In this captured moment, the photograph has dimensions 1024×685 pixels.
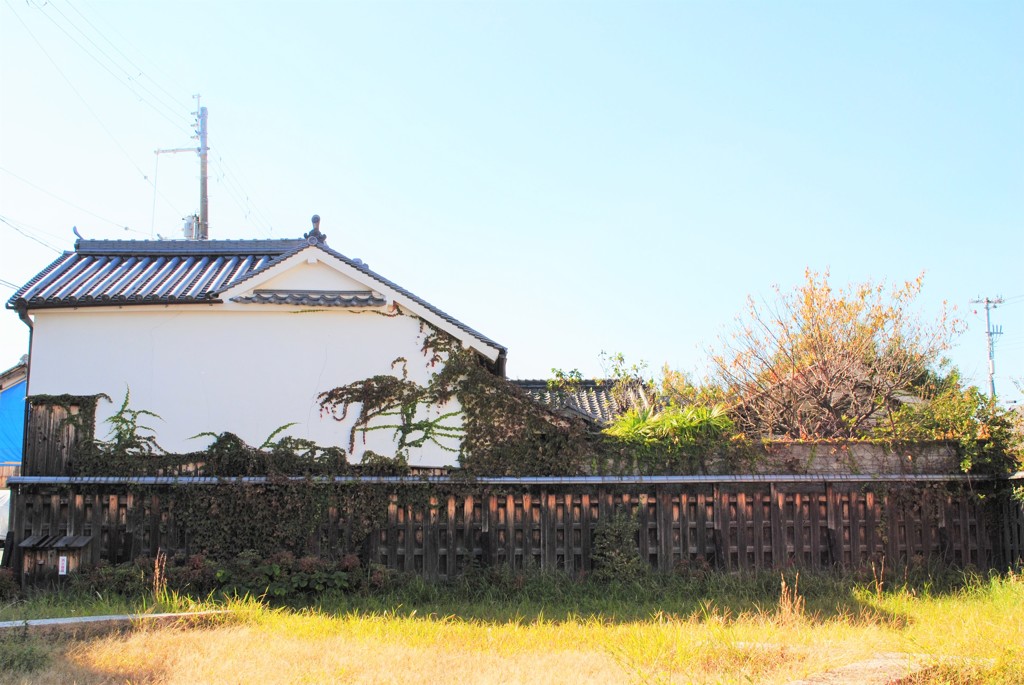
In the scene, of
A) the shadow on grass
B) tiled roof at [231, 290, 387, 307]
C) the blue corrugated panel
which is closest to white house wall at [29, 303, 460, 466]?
tiled roof at [231, 290, 387, 307]

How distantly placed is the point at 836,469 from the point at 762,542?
1444 millimetres

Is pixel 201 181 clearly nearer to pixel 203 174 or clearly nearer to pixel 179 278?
pixel 203 174

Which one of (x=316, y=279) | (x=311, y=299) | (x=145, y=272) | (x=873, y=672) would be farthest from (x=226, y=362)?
(x=873, y=672)

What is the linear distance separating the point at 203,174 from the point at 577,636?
17860 mm

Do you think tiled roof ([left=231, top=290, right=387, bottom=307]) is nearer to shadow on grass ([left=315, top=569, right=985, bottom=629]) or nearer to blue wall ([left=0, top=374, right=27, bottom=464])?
shadow on grass ([left=315, top=569, right=985, bottom=629])

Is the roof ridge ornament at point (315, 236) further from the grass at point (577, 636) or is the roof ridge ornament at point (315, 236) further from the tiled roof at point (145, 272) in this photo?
the grass at point (577, 636)

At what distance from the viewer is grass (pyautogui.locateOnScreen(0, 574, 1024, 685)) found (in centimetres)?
668

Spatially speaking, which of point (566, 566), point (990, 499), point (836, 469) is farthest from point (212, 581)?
point (990, 499)

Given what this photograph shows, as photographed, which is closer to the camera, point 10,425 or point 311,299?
point 311,299

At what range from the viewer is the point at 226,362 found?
1208 cm

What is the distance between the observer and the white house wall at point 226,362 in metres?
11.8

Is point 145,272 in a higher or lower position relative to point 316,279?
higher

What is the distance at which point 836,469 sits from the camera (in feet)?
37.2

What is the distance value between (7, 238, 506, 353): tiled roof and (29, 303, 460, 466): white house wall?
28 centimetres
